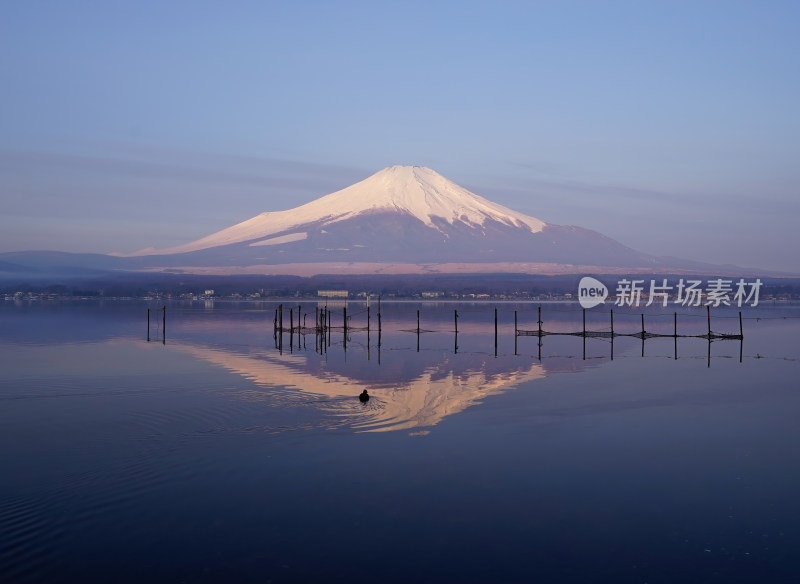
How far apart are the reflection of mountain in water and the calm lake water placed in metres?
0.23

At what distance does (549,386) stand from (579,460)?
14409 mm

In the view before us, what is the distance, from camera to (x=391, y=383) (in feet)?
107

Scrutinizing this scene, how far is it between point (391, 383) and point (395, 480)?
1664 cm

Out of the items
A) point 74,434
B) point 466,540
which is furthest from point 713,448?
point 74,434

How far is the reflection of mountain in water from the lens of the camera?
24.2 m

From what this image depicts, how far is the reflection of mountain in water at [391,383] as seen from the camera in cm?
2423

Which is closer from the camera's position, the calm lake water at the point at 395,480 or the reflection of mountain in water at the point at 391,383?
the calm lake water at the point at 395,480

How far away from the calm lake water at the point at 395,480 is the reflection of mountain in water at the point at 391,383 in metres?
0.23

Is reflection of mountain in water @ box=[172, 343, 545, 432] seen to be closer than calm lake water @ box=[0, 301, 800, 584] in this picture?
No

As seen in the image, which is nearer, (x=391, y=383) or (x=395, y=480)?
(x=395, y=480)

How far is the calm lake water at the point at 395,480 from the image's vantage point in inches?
453

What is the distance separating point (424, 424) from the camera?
73.5 ft

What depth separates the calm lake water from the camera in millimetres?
11516

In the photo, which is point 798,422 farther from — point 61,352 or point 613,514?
point 61,352
